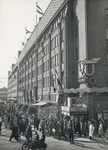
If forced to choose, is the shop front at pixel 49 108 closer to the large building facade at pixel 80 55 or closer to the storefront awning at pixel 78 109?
the large building facade at pixel 80 55

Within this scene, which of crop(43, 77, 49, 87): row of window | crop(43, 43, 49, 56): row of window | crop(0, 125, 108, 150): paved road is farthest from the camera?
crop(43, 43, 49, 56): row of window

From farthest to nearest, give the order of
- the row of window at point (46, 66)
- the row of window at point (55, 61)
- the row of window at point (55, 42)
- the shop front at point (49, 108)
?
the row of window at point (46, 66) → the row of window at point (55, 42) → the row of window at point (55, 61) → the shop front at point (49, 108)

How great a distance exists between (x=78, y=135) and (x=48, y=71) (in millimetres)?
20700

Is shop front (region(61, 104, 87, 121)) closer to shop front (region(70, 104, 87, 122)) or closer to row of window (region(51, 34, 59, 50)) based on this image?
shop front (region(70, 104, 87, 122))

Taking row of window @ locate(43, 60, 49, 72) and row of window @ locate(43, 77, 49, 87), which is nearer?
row of window @ locate(43, 77, 49, 87)

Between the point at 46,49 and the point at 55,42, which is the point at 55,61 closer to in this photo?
the point at 55,42

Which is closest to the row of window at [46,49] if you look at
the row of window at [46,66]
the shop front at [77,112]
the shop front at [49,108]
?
the row of window at [46,66]

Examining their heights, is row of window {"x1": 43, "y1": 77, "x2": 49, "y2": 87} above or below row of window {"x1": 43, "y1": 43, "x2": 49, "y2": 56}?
below

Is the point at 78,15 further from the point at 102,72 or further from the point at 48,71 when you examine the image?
the point at 48,71

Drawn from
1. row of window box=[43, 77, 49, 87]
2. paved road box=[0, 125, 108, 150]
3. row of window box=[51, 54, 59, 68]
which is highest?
row of window box=[51, 54, 59, 68]

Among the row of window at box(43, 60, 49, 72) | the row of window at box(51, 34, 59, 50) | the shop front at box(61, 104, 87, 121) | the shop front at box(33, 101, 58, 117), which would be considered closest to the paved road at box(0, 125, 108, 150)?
the shop front at box(61, 104, 87, 121)

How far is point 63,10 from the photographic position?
32188mm

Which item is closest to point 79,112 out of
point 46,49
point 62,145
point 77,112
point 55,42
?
point 77,112

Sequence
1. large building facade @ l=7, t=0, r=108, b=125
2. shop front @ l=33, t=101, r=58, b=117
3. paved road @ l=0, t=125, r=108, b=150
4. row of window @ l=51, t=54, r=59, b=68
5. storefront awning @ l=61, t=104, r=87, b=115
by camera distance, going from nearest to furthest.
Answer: paved road @ l=0, t=125, r=108, b=150 → storefront awning @ l=61, t=104, r=87, b=115 → large building facade @ l=7, t=0, r=108, b=125 → shop front @ l=33, t=101, r=58, b=117 → row of window @ l=51, t=54, r=59, b=68
